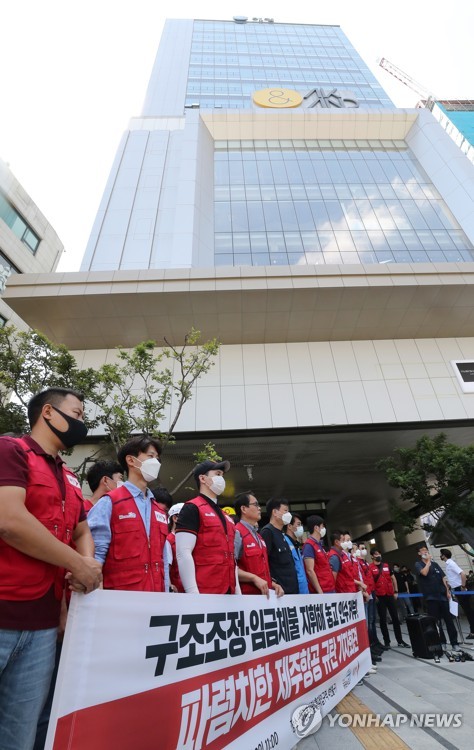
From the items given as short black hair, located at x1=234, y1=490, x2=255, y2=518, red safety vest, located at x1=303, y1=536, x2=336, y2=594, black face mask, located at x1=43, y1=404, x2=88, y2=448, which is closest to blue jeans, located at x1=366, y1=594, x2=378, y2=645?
red safety vest, located at x1=303, y1=536, x2=336, y2=594

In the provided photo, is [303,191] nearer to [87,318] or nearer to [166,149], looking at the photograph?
[166,149]

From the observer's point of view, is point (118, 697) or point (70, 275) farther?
point (70, 275)

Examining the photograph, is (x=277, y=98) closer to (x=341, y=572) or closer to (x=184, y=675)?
(x=341, y=572)

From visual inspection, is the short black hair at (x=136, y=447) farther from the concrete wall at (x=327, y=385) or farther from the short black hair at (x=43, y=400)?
the concrete wall at (x=327, y=385)

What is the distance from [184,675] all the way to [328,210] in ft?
63.0

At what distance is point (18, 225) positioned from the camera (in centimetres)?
2041

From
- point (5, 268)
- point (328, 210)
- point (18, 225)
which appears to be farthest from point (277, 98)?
point (5, 268)

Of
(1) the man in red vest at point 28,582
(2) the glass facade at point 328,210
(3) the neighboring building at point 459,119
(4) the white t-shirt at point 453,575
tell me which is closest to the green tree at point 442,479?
(4) the white t-shirt at point 453,575

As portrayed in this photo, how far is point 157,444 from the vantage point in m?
2.57

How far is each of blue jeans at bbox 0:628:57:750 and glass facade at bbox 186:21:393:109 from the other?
101 feet

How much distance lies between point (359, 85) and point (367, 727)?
37.4 m

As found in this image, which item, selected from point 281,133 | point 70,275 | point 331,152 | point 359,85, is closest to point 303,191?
point 331,152

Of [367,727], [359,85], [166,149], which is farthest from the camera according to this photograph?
[359,85]

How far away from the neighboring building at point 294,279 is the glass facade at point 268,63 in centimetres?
72
